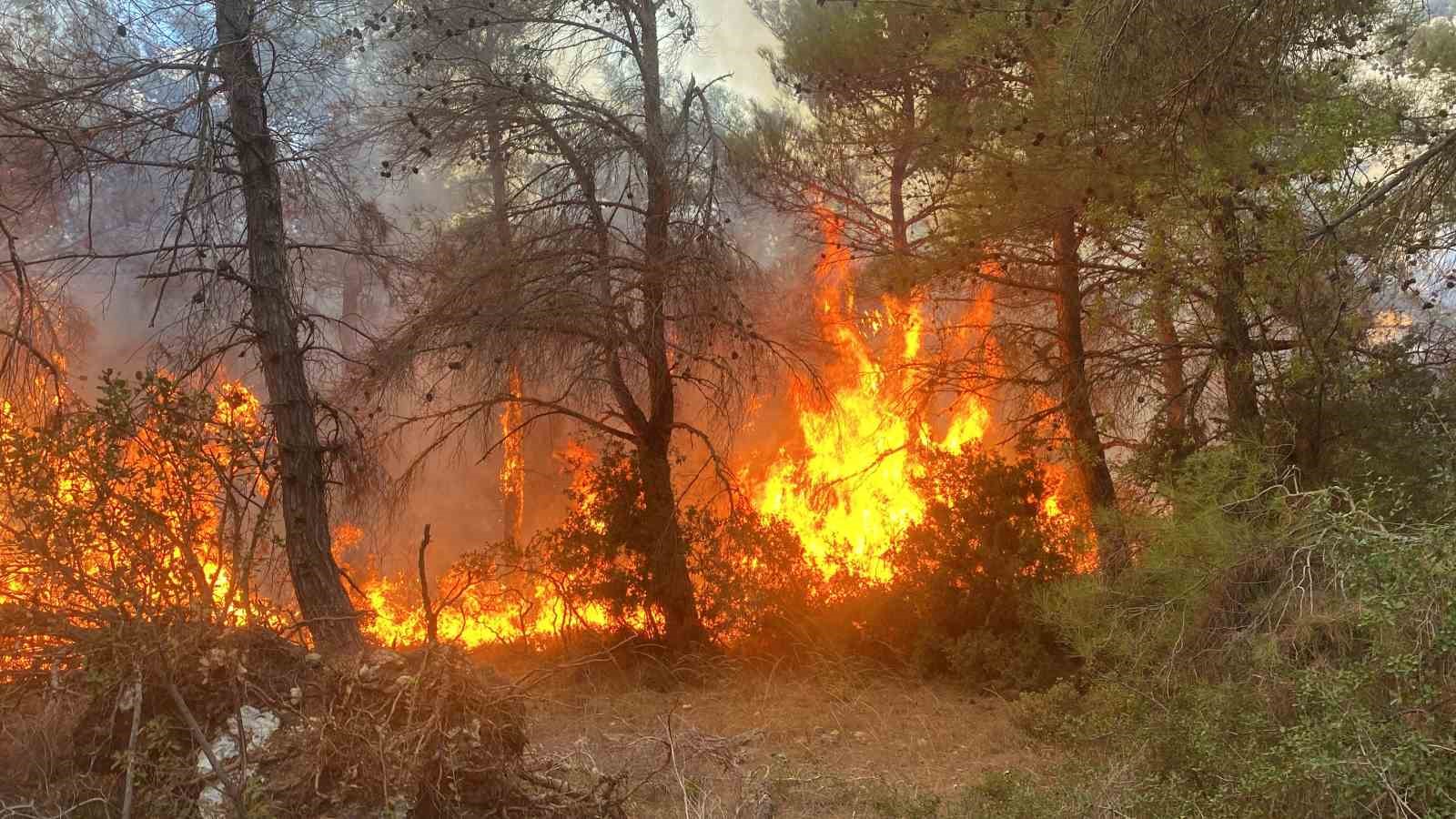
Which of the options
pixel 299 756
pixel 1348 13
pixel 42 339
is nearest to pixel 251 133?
pixel 42 339

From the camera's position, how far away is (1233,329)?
9.15m

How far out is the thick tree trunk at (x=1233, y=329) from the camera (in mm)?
8172

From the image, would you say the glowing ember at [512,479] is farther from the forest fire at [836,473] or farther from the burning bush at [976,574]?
the burning bush at [976,574]

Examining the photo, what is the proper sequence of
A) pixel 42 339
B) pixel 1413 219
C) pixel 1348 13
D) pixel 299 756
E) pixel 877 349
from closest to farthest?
1. pixel 299 756
2. pixel 1413 219
3. pixel 1348 13
4. pixel 42 339
5. pixel 877 349

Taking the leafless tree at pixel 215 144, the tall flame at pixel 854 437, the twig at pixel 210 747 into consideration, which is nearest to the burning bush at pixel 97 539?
the twig at pixel 210 747

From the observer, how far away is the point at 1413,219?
5.85 metres

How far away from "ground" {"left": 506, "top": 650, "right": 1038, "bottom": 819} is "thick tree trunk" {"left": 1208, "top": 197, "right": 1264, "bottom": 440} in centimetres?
Answer: 343

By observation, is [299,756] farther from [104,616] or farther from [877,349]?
[877,349]

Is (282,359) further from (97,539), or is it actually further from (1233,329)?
(1233,329)

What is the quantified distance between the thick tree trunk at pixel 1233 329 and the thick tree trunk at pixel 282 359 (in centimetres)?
761

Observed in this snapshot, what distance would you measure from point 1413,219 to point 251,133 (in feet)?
27.6

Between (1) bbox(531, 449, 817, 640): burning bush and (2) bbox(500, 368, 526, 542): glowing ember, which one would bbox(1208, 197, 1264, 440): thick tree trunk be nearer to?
(1) bbox(531, 449, 817, 640): burning bush

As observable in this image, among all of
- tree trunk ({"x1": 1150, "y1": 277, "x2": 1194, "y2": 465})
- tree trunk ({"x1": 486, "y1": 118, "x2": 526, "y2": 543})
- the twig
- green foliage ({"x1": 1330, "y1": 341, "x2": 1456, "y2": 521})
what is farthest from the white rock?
green foliage ({"x1": 1330, "y1": 341, "x2": 1456, "y2": 521})

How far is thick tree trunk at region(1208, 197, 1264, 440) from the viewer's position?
817cm
